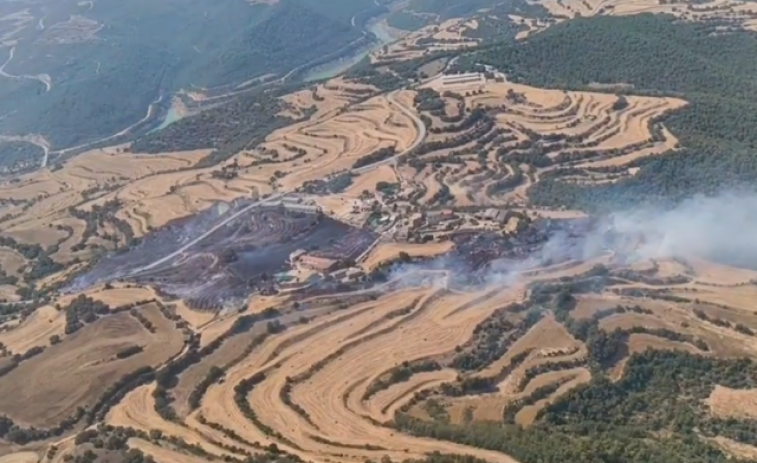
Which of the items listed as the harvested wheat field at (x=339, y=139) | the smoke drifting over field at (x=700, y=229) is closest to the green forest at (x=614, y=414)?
the smoke drifting over field at (x=700, y=229)

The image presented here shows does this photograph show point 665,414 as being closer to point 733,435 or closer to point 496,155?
point 733,435

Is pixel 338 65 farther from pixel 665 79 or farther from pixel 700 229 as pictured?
pixel 700 229

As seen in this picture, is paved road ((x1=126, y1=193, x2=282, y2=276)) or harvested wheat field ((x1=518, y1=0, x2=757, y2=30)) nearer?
paved road ((x1=126, y1=193, x2=282, y2=276))

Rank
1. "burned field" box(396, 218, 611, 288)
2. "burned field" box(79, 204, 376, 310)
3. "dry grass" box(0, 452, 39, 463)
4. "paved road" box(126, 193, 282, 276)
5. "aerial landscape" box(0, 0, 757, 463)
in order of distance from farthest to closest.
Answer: "paved road" box(126, 193, 282, 276) < "burned field" box(79, 204, 376, 310) < "burned field" box(396, 218, 611, 288) < "aerial landscape" box(0, 0, 757, 463) < "dry grass" box(0, 452, 39, 463)

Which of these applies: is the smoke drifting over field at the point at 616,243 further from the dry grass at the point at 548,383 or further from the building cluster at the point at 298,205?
the building cluster at the point at 298,205

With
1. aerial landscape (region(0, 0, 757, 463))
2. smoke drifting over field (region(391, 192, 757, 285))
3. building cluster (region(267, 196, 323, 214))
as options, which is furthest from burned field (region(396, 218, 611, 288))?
building cluster (region(267, 196, 323, 214))

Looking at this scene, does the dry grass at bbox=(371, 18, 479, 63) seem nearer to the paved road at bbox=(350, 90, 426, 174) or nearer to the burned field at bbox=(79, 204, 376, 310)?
the paved road at bbox=(350, 90, 426, 174)

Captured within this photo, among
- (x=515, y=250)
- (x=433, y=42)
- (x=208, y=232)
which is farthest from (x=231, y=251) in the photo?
(x=433, y=42)
